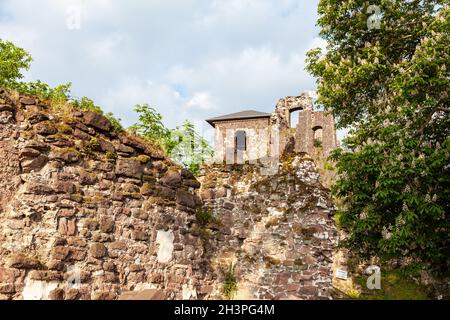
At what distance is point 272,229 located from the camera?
10.6m

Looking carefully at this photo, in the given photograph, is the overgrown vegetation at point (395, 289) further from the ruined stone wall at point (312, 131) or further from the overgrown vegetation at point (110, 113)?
the ruined stone wall at point (312, 131)

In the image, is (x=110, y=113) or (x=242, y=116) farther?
(x=242, y=116)

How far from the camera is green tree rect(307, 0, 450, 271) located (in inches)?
→ 364

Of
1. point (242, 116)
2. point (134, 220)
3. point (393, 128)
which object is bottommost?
point (134, 220)

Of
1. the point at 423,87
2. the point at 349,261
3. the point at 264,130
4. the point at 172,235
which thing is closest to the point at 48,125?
the point at 172,235

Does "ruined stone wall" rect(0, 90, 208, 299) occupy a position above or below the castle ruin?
below

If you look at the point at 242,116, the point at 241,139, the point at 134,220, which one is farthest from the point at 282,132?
the point at 134,220

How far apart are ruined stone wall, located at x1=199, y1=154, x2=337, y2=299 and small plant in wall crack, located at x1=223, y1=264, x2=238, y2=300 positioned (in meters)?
0.10

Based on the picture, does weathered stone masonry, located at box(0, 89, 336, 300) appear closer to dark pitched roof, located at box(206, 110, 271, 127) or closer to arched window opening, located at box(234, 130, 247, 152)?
dark pitched roof, located at box(206, 110, 271, 127)

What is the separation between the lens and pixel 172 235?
28.2 ft

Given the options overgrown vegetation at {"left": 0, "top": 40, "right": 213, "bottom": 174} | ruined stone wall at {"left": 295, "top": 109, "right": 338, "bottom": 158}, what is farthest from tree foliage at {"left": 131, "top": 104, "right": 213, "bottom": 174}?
ruined stone wall at {"left": 295, "top": 109, "right": 338, "bottom": 158}

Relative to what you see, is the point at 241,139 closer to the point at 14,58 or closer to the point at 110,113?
the point at 14,58

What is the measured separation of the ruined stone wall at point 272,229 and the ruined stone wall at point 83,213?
1.61 metres

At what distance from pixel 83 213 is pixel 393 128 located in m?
7.02
